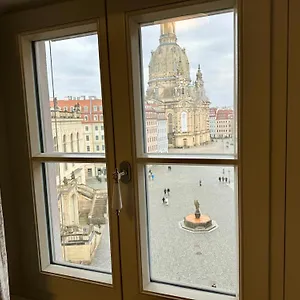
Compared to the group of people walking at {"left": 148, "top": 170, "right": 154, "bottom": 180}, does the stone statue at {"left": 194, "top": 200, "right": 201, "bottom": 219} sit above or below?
below

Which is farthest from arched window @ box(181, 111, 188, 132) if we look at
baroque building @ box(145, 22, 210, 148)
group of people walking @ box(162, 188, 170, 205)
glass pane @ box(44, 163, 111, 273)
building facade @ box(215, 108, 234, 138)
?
glass pane @ box(44, 163, 111, 273)

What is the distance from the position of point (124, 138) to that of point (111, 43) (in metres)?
0.33

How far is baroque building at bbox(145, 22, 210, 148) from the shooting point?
1081 mm

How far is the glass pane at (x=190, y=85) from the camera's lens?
1.03 meters

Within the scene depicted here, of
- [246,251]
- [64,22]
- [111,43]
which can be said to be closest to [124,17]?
[111,43]

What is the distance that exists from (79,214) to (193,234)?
0.48 meters

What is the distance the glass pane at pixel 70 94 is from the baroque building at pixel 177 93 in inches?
8.9

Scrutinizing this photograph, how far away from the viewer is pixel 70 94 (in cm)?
127

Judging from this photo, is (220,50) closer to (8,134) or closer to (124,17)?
(124,17)

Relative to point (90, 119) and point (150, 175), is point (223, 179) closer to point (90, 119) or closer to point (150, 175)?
point (150, 175)

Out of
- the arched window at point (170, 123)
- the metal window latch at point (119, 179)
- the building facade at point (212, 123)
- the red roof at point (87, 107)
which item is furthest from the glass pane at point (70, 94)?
the building facade at point (212, 123)

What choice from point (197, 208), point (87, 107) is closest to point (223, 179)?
point (197, 208)

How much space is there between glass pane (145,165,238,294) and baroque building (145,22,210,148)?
118 millimetres

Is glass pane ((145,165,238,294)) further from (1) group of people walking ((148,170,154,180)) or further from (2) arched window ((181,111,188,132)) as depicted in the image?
(2) arched window ((181,111,188,132))
